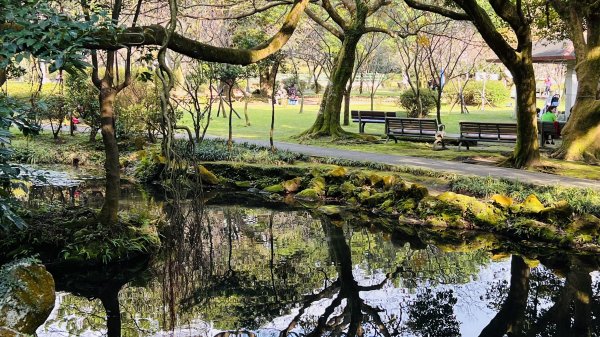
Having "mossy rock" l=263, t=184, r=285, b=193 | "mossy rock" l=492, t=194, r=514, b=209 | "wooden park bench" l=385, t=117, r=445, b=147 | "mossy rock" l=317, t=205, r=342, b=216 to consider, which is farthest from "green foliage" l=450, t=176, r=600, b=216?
"wooden park bench" l=385, t=117, r=445, b=147

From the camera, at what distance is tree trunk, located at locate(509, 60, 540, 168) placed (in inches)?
542

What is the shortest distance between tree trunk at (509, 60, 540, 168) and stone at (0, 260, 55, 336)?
1068cm

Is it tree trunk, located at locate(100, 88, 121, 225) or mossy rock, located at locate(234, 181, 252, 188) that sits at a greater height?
tree trunk, located at locate(100, 88, 121, 225)

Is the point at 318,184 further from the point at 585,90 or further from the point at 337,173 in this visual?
the point at 585,90

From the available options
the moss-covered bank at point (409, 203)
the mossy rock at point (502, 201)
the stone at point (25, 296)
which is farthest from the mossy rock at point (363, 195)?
the stone at point (25, 296)

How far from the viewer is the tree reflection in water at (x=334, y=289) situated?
7.08 meters

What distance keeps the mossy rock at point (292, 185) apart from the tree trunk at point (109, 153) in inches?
222

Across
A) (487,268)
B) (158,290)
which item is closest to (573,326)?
(487,268)

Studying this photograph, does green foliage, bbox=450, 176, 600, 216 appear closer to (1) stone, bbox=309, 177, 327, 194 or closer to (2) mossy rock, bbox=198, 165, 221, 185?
(1) stone, bbox=309, 177, 327, 194

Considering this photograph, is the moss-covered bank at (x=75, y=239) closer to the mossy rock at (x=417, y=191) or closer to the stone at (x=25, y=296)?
the stone at (x=25, y=296)

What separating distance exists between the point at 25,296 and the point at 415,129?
46.5 ft

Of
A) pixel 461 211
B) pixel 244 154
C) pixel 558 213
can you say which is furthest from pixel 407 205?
pixel 244 154

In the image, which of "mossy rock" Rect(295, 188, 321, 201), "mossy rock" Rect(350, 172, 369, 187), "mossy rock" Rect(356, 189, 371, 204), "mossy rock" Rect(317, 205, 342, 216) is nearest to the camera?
"mossy rock" Rect(317, 205, 342, 216)

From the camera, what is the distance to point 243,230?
11.5 metres
